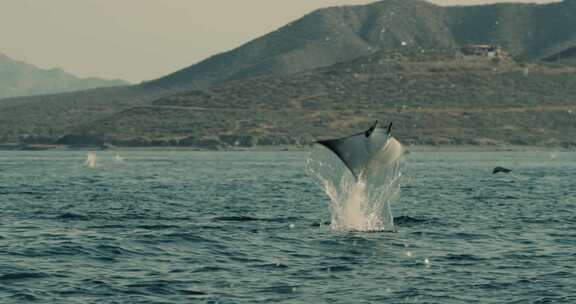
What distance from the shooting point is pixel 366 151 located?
34500mm

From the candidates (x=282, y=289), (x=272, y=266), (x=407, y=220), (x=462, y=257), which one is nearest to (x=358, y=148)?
(x=462, y=257)

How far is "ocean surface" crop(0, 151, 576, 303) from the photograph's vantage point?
82.6 ft

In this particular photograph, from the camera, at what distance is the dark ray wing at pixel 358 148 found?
34469mm

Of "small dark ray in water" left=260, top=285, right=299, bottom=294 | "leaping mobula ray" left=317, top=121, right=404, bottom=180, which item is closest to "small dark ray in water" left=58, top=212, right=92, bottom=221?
"leaping mobula ray" left=317, top=121, right=404, bottom=180

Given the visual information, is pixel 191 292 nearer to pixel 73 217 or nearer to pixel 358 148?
pixel 358 148

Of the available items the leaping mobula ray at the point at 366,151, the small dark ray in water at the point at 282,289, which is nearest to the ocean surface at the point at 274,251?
the small dark ray in water at the point at 282,289

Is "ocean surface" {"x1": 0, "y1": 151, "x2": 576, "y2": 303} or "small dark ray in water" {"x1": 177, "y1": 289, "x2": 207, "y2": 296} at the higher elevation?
"ocean surface" {"x1": 0, "y1": 151, "x2": 576, "y2": 303}

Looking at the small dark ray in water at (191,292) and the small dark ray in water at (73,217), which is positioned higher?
the small dark ray in water at (73,217)

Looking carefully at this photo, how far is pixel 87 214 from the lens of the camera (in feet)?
152

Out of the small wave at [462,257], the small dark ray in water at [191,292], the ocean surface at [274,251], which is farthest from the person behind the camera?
the small wave at [462,257]

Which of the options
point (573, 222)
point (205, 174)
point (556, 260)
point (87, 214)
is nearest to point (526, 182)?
point (205, 174)

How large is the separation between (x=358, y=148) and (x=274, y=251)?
470cm

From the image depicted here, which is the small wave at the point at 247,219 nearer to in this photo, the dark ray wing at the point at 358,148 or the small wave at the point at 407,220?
the small wave at the point at 407,220

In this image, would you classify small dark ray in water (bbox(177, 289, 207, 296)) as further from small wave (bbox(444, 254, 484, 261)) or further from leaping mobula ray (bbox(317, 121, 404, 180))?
leaping mobula ray (bbox(317, 121, 404, 180))
